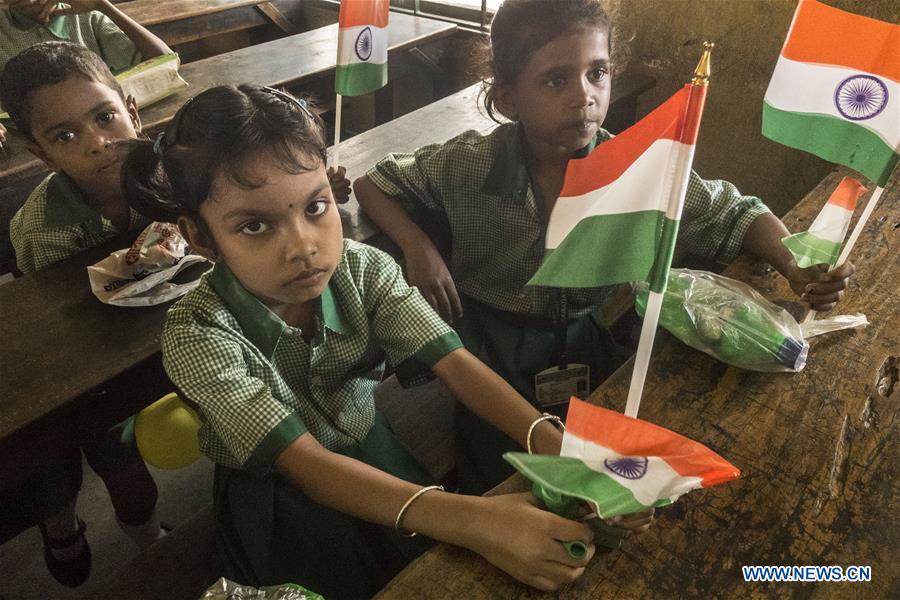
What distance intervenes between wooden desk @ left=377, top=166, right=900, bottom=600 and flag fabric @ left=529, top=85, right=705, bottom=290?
324 millimetres

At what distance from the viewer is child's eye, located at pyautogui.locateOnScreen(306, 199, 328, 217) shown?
3.47 feet

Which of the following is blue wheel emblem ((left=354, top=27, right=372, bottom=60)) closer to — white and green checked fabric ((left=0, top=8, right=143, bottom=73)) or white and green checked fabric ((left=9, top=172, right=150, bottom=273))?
white and green checked fabric ((left=9, top=172, right=150, bottom=273))

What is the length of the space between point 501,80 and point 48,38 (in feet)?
7.59

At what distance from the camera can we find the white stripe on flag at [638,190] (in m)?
0.65

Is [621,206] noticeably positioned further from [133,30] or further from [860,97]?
[133,30]

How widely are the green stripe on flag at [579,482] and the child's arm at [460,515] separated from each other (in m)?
0.09

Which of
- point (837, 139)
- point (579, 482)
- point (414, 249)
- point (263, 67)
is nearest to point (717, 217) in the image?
point (837, 139)

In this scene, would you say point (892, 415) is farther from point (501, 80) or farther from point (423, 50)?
point (423, 50)

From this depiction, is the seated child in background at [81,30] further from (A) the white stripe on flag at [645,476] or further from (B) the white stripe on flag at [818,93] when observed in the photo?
(A) the white stripe on flag at [645,476]

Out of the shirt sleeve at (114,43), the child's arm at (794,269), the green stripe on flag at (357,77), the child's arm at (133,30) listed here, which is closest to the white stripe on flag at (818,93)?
the child's arm at (794,269)

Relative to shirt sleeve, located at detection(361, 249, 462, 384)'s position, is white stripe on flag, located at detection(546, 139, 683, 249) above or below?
above

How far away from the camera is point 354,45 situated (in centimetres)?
153

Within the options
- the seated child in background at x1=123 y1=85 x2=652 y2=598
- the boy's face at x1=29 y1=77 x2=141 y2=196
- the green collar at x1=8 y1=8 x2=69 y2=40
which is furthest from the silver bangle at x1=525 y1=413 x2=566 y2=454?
the green collar at x1=8 y1=8 x2=69 y2=40

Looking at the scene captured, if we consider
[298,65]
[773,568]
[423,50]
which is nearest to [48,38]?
[298,65]
